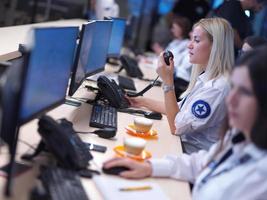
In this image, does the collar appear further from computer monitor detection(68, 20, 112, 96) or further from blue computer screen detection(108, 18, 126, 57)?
blue computer screen detection(108, 18, 126, 57)

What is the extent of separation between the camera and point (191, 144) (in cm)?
Answer: 222

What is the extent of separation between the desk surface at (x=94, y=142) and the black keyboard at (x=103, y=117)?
0.03 metres

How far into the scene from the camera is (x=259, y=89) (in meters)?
1.14

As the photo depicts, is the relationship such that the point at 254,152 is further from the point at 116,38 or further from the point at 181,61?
the point at 181,61

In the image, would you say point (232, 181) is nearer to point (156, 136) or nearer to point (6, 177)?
point (6, 177)

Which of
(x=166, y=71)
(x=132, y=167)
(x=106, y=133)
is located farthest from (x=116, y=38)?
(x=132, y=167)

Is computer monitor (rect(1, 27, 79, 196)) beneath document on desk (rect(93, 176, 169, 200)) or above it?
above

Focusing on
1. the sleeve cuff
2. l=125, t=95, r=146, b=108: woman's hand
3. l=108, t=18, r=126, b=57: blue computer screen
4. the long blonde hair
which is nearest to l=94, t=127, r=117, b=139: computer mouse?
the sleeve cuff

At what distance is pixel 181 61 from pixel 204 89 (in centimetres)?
266

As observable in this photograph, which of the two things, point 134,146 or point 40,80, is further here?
point 134,146

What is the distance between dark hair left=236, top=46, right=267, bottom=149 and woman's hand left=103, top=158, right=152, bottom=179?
45 centimetres

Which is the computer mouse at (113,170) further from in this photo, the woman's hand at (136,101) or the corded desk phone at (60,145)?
the woman's hand at (136,101)

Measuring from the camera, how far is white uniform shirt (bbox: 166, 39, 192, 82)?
449cm

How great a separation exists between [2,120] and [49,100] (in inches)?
13.4
